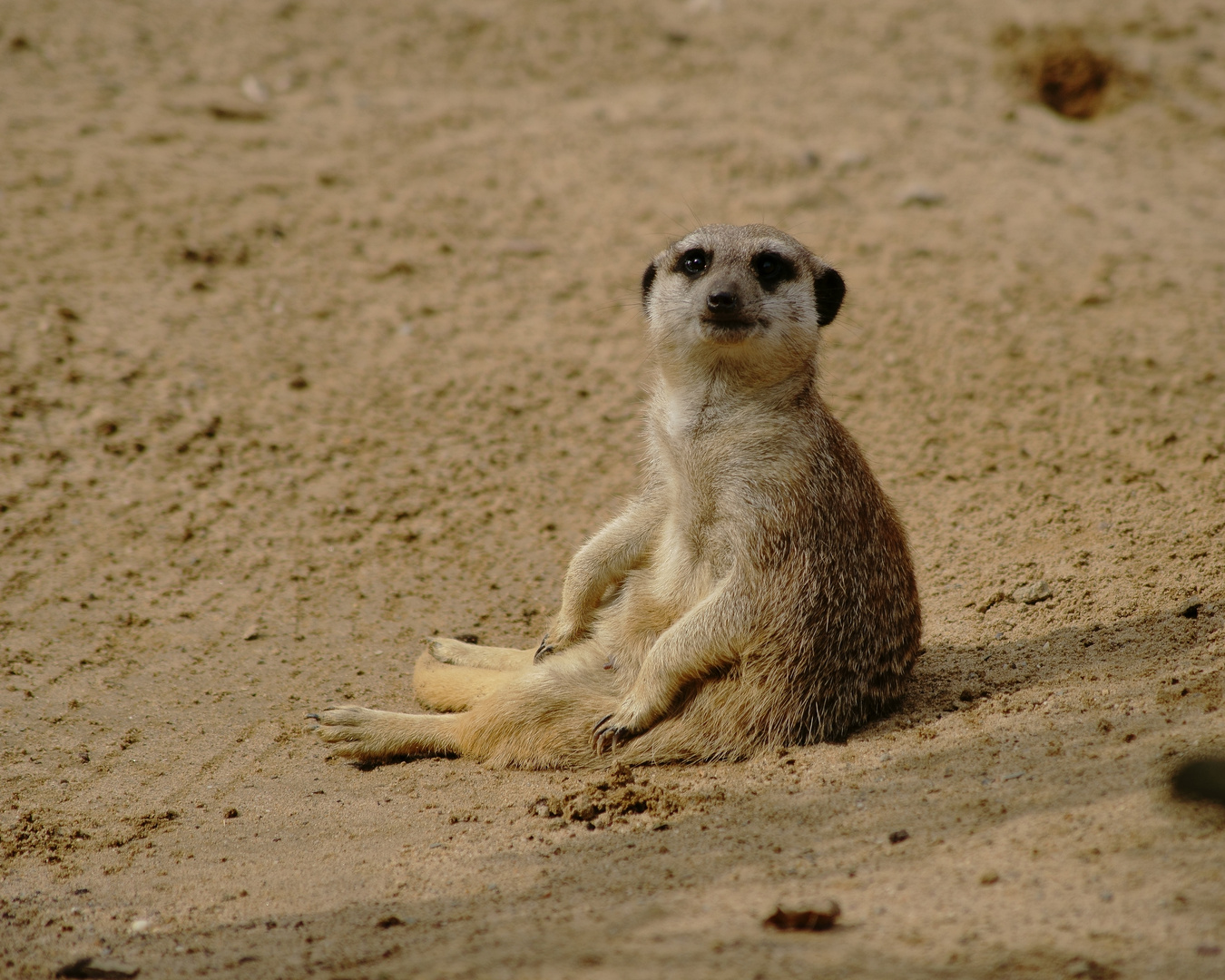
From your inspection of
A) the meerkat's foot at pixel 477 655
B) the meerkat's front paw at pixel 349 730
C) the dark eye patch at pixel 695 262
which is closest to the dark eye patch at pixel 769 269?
the dark eye patch at pixel 695 262

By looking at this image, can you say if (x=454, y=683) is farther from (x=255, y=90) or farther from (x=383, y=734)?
(x=255, y=90)

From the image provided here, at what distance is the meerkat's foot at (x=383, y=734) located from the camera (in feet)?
11.9

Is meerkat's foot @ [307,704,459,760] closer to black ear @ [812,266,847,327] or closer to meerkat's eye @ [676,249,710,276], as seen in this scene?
meerkat's eye @ [676,249,710,276]

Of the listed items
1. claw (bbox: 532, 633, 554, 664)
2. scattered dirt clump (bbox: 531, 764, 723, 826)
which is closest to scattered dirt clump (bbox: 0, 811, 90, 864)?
scattered dirt clump (bbox: 531, 764, 723, 826)

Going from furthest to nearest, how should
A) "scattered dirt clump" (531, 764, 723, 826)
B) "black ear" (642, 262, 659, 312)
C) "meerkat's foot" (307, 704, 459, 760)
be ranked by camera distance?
"black ear" (642, 262, 659, 312) → "meerkat's foot" (307, 704, 459, 760) → "scattered dirt clump" (531, 764, 723, 826)

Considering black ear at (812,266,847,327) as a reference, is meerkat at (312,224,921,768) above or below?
below

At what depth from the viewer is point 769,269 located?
3664mm

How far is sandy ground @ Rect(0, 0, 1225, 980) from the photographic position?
252 centimetres

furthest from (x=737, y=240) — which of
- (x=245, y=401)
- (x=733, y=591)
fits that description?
(x=245, y=401)

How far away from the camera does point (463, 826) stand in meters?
3.10

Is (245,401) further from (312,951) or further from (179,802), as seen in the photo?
(312,951)

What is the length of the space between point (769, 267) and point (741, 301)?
0.85ft

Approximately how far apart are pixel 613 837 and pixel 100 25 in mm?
6777

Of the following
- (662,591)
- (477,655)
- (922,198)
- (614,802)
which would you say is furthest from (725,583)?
(922,198)
